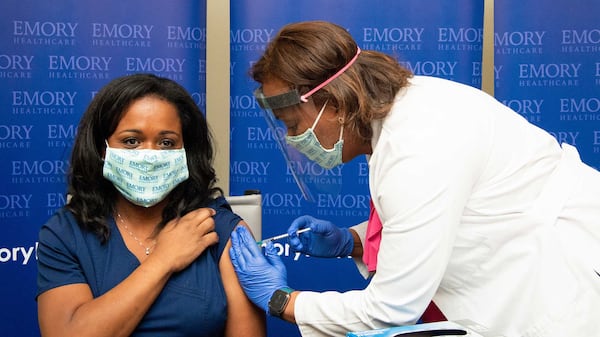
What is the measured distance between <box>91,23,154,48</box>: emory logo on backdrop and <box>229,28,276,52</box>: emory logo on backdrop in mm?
410

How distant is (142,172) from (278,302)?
54 centimetres

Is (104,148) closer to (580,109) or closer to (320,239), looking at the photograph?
(320,239)

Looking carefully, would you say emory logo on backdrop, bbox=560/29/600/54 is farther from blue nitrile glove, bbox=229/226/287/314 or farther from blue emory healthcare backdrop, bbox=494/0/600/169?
blue nitrile glove, bbox=229/226/287/314

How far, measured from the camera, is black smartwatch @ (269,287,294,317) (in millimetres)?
1480

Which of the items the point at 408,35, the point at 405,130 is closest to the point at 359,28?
the point at 408,35

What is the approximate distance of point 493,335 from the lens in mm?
1412

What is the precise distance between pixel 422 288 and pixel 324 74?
0.52 m

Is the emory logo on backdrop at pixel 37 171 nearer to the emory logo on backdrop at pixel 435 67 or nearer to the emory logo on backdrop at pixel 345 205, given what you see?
the emory logo on backdrop at pixel 345 205

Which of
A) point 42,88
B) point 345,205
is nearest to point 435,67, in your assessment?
point 345,205

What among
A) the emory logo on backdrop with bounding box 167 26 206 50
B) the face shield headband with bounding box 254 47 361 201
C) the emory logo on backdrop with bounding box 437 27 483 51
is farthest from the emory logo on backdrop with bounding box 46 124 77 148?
the emory logo on backdrop with bounding box 437 27 483 51

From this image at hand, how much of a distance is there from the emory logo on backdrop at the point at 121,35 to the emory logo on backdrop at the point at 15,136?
50 centimetres

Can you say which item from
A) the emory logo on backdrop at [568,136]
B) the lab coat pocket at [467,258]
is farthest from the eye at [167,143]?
the emory logo on backdrop at [568,136]

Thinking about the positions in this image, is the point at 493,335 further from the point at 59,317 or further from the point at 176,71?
the point at 176,71

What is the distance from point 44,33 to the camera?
279cm
